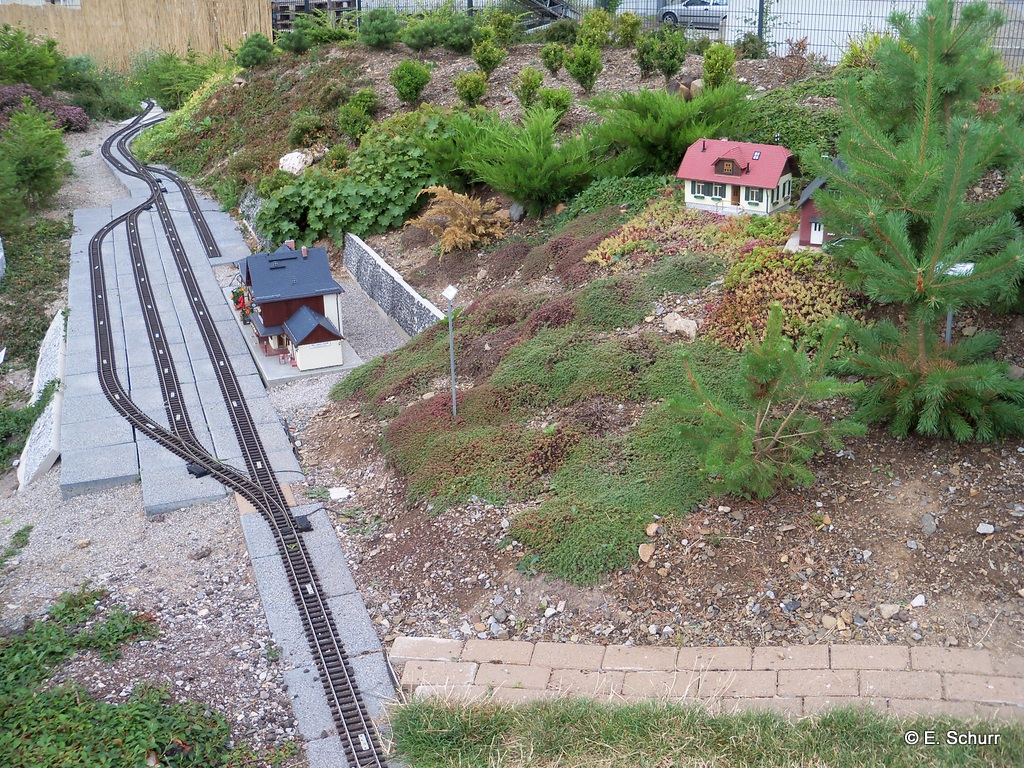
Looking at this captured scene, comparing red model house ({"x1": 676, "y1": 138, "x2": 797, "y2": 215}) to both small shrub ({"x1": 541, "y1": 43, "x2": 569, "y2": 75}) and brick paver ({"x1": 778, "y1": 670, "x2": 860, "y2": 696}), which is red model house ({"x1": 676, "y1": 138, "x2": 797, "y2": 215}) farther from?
small shrub ({"x1": 541, "y1": 43, "x2": 569, "y2": 75})

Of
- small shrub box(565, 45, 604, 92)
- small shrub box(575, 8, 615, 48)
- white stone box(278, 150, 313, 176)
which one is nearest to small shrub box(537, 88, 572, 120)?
small shrub box(565, 45, 604, 92)

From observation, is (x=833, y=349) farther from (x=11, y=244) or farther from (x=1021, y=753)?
(x=11, y=244)

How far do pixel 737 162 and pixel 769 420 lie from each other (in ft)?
16.0

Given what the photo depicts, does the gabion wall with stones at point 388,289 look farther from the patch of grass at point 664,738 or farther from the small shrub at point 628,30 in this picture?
the small shrub at point 628,30

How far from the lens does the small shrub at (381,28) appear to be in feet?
71.9

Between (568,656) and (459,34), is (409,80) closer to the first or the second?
(459,34)

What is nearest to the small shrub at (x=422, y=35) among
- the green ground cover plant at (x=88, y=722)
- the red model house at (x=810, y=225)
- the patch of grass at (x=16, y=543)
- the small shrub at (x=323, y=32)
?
the small shrub at (x=323, y=32)

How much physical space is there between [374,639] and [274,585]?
4.03 feet

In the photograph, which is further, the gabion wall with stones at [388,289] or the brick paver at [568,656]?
the gabion wall with stones at [388,289]

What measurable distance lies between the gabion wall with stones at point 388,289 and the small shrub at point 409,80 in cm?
413

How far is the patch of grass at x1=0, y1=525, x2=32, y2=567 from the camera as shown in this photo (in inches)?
344

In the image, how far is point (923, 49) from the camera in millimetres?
7035

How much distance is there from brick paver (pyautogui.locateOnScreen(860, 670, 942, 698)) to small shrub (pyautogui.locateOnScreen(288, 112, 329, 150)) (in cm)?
1601

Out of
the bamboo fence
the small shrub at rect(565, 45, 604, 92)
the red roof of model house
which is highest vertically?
the bamboo fence
